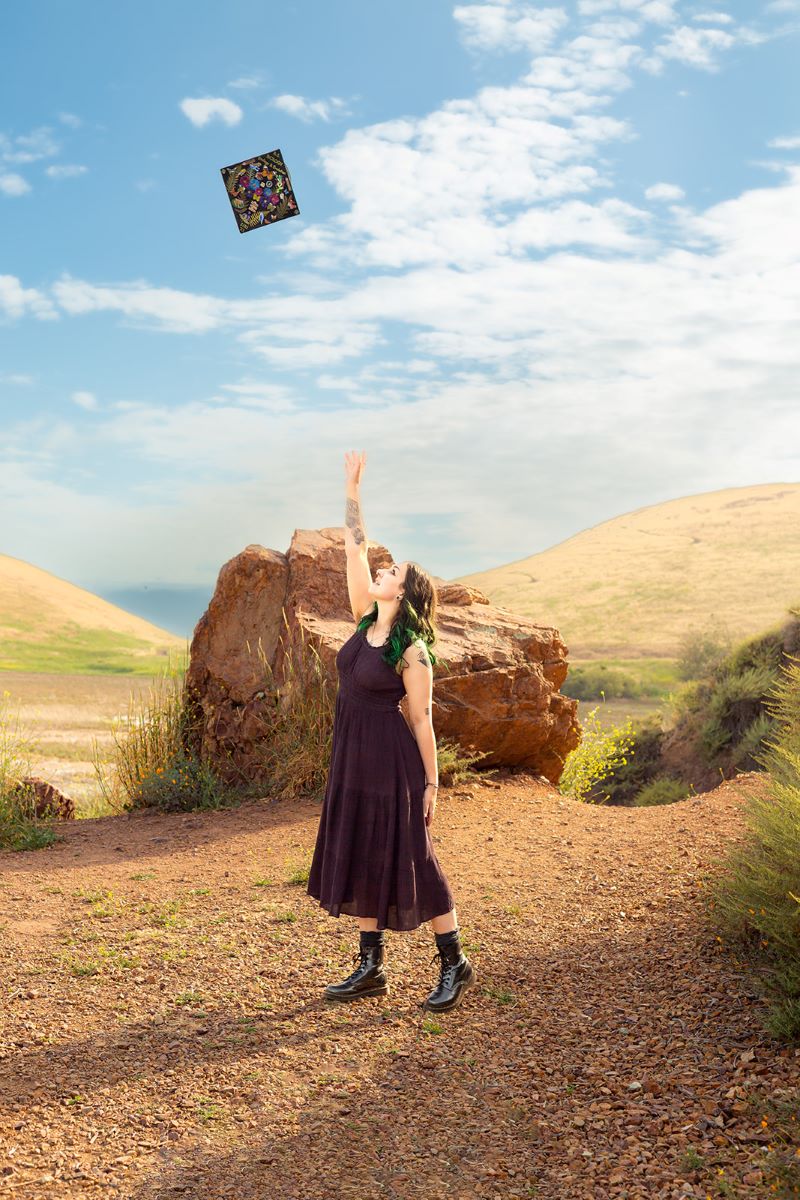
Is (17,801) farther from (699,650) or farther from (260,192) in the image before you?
(699,650)

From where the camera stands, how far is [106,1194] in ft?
12.1

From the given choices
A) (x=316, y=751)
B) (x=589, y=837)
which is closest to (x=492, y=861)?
(x=589, y=837)

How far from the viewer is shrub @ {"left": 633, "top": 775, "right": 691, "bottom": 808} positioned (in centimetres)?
1352

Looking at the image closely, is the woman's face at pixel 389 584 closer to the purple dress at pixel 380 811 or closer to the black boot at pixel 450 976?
the purple dress at pixel 380 811

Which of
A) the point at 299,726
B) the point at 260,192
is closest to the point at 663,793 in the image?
the point at 299,726

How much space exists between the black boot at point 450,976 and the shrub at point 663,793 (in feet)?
28.7

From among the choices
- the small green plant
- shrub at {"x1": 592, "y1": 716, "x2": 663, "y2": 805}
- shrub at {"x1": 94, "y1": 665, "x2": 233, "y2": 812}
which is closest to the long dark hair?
the small green plant

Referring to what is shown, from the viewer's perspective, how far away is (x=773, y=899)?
5.02m

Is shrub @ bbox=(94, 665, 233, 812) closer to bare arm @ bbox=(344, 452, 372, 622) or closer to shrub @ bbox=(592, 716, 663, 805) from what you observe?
bare arm @ bbox=(344, 452, 372, 622)

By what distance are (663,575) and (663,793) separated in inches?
1693

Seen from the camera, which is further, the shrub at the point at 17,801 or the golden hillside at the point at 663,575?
the golden hillside at the point at 663,575

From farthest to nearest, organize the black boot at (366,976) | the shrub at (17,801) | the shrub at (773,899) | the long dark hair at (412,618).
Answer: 1. the shrub at (17,801)
2. the black boot at (366,976)
3. the long dark hair at (412,618)
4. the shrub at (773,899)

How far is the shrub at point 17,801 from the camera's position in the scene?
9305 millimetres

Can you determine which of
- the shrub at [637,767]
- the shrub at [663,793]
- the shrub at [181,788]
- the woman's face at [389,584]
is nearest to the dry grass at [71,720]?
the shrub at [181,788]
